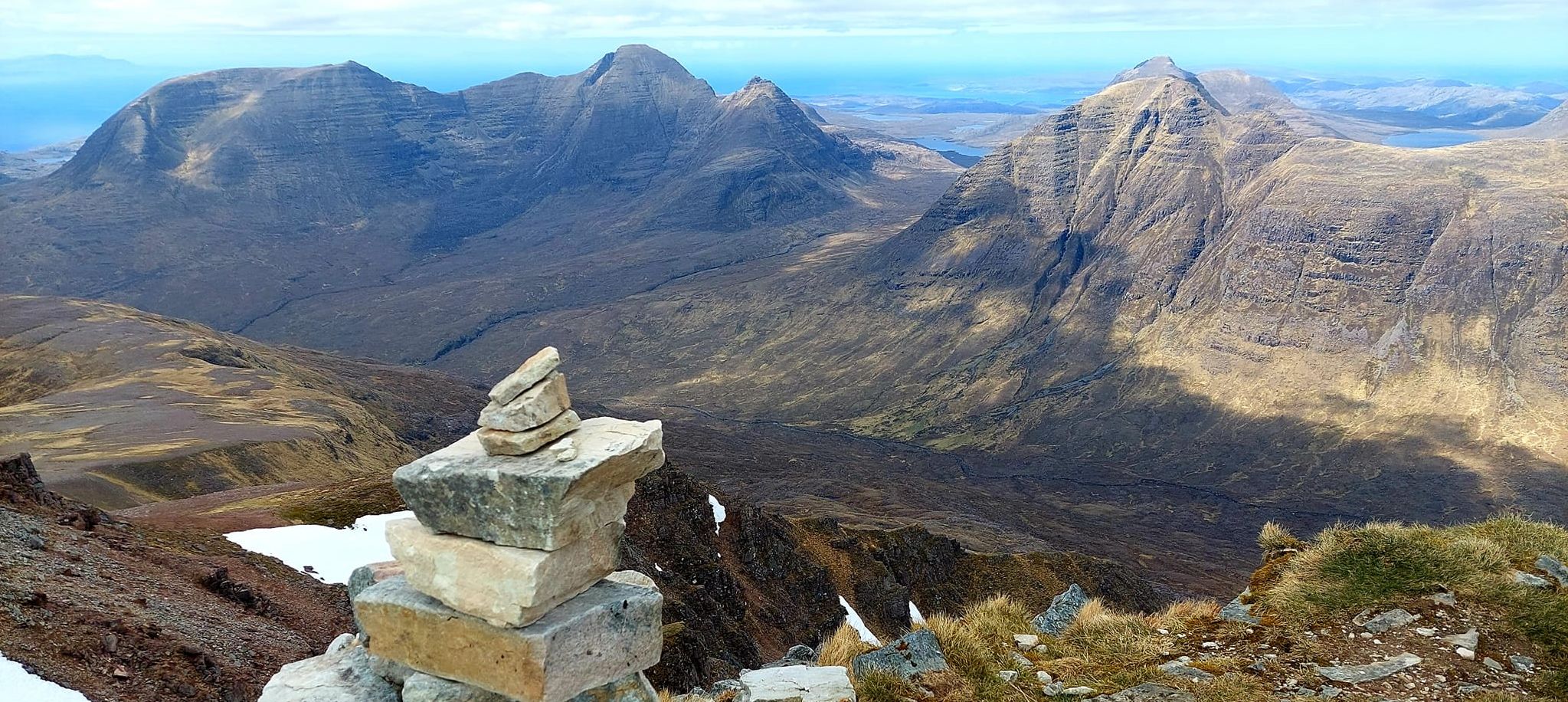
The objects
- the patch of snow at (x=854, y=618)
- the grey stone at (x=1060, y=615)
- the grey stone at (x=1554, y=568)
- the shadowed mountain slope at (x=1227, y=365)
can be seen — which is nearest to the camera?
the grey stone at (x=1554, y=568)

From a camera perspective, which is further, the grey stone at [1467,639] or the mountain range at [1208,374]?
the mountain range at [1208,374]

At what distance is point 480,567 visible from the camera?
1052 cm

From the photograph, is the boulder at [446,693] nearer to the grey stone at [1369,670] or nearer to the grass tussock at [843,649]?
the grass tussock at [843,649]

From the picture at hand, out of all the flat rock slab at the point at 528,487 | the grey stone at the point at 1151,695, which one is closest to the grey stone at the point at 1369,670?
the grey stone at the point at 1151,695

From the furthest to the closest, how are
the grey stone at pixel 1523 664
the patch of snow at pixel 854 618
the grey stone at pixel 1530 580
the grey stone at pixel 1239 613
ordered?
the patch of snow at pixel 854 618
the grey stone at pixel 1239 613
the grey stone at pixel 1530 580
the grey stone at pixel 1523 664

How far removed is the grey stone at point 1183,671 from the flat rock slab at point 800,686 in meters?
4.66

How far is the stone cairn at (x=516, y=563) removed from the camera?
10391 millimetres

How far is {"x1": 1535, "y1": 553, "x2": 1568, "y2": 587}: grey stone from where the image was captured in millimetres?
15578

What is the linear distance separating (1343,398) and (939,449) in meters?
64.0

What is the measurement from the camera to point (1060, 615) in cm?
2042

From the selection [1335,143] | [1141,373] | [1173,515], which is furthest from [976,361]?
[1335,143]

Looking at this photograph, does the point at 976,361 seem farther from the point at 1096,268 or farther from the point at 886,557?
the point at 886,557

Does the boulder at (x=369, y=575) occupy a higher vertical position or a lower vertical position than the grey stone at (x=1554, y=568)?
higher

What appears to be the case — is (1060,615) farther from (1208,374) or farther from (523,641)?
(1208,374)
